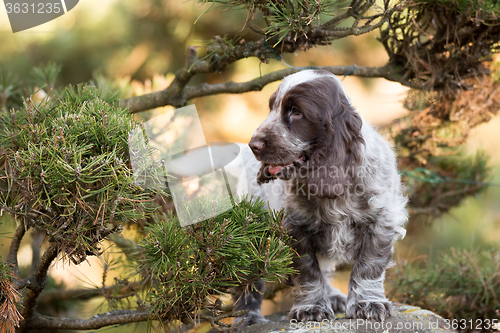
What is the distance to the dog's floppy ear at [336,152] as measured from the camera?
1.87 m

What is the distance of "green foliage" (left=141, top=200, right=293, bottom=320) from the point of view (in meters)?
1.66

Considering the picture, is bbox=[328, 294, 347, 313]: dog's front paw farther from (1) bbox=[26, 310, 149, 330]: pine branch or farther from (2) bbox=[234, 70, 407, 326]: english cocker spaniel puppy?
(1) bbox=[26, 310, 149, 330]: pine branch

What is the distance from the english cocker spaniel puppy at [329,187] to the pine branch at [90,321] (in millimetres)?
524

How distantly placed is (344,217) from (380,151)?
37 cm

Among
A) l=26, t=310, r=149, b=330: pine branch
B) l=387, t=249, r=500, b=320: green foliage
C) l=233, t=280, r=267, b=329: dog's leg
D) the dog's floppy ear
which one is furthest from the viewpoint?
l=387, t=249, r=500, b=320: green foliage

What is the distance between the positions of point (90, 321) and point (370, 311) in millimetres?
1254

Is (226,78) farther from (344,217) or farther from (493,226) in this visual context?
(493,226)

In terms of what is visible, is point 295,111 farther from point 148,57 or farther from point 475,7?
point 148,57

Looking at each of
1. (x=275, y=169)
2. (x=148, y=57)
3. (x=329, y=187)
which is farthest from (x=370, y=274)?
(x=148, y=57)

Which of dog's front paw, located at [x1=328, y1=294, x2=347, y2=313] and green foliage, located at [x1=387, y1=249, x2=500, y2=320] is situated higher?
dog's front paw, located at [x1=328, y1=294, x2=347, y2=313]

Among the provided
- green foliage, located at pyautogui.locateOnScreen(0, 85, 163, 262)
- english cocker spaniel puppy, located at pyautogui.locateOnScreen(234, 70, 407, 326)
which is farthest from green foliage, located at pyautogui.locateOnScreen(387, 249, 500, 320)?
green foliage, located at pyautogui.locateOnScreen(0, 85, 163, 262)

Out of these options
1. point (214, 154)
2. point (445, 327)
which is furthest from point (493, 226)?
point (214, 154)

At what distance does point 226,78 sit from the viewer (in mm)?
4391

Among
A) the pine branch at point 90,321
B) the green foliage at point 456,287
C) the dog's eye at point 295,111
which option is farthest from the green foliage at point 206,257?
the green foliage at point 456,287
